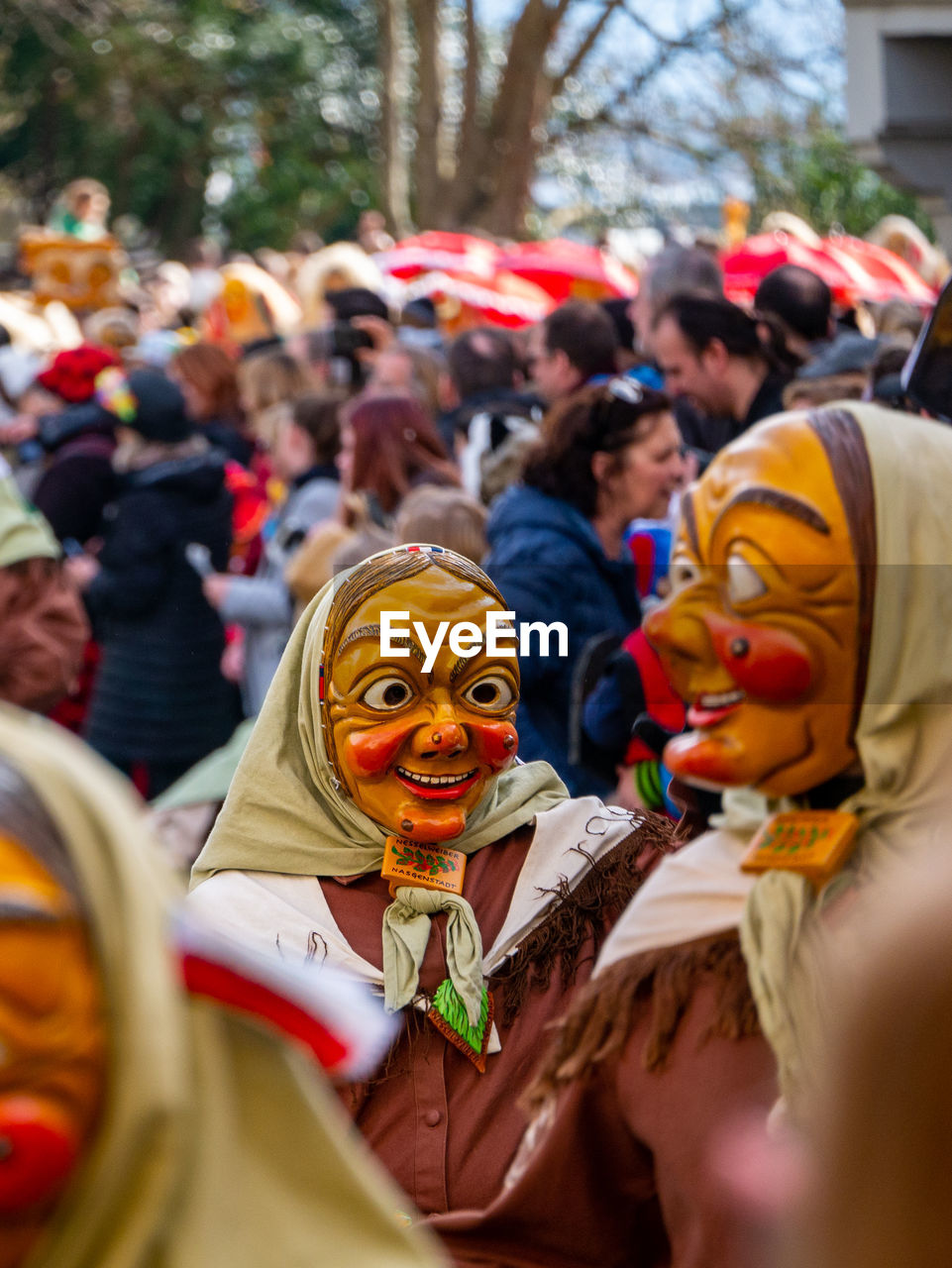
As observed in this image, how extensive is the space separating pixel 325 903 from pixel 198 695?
3928mm

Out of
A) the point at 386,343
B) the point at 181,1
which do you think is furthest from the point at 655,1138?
the point at 181,1

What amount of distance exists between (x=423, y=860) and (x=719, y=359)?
3029 mm

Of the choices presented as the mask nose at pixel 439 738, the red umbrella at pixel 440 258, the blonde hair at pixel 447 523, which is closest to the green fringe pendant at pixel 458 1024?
the mask nose at pixel 439 738

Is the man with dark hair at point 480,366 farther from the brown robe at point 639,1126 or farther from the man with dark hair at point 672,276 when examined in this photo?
the brown robe at point 639,1126

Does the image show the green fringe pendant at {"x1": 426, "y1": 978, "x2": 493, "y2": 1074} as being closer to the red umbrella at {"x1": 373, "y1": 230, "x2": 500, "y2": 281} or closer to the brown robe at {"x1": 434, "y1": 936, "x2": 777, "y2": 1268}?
the brown robe at {"x1": 434, "y1": 936, "x2": 777, "y2": 1268}

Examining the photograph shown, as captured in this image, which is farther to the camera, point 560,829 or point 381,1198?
point 560,829

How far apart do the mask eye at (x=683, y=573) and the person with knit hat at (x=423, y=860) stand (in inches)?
23.8

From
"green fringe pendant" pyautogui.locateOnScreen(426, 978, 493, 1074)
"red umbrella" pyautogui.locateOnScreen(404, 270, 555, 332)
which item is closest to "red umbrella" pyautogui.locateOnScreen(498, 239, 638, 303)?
"red umbrella" pyautogui.locateOnScreen(404, 270, 555, 332)

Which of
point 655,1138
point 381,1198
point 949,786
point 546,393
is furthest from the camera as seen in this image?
point 546,393

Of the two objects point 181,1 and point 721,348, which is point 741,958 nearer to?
point 721,348

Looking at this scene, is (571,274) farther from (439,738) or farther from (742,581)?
(742,581)

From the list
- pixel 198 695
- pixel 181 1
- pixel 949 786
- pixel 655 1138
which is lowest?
pixel 198 695

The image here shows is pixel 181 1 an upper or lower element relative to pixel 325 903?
upper

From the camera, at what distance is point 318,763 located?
2619mm
